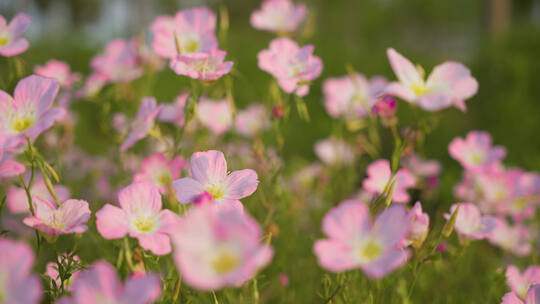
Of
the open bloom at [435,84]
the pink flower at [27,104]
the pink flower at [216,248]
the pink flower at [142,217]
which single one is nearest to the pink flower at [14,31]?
the pink flower at [27,104]

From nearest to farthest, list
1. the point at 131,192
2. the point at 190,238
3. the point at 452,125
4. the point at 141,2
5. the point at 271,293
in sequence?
the point at 190,238 < the point at 131,192 < the point at 271,293 < the point at 452,125 < the point at 141,2

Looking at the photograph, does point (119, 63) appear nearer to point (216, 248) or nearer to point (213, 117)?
point (213, 117)

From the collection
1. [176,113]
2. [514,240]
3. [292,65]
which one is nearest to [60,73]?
[176,113]

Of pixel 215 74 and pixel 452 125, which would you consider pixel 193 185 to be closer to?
pixel 215 74

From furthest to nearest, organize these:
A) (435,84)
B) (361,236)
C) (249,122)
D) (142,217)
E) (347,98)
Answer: (249,122) < (347,98) < (435,84) < (142,217) < (361,236)

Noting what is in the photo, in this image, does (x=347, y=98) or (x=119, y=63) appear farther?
(x=347, y=98)

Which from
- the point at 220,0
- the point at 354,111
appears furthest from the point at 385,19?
the point at 354,111

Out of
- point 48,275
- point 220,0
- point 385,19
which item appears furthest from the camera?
point 385,19

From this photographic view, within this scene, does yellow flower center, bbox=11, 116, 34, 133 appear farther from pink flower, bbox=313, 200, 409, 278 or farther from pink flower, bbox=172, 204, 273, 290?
pink flower, bbox=313, 200, 409, 278
